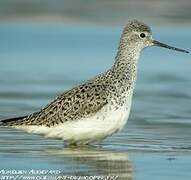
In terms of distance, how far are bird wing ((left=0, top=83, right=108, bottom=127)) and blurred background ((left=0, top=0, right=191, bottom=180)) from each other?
0.32 m

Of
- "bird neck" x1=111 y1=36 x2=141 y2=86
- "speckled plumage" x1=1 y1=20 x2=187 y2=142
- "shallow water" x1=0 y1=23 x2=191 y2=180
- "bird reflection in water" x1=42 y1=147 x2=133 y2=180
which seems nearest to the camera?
"bird reflection in water" x1=42 y1=147 x2=133 y2=180

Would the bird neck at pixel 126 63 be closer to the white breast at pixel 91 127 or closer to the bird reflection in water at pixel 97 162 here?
the white breast at pixel 91 127

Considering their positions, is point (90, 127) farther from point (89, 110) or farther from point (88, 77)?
point (88, 77)

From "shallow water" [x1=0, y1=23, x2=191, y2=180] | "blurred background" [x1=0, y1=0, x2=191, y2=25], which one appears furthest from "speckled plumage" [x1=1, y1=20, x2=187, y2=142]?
"blurred background" [x1=0, y1=0, x2=191, y2=25]

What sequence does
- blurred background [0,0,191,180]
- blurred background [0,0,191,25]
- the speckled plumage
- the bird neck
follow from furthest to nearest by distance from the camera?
blurred background [0,0,191,25] → the bird neck → the speckled plumage → blurred background [0,0,191,180]

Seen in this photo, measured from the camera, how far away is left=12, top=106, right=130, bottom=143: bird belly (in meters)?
13.4

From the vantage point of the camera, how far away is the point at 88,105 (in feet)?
44.9

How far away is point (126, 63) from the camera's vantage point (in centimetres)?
1441

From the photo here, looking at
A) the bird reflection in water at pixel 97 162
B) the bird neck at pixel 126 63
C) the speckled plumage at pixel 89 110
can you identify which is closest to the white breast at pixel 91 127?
the speckled plumage at pixel 89 110

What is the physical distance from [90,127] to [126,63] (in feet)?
4.34

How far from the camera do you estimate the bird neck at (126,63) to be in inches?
558

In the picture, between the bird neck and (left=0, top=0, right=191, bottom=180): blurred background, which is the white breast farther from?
the bird neck

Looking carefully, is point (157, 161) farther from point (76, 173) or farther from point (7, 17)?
point (7, 17)

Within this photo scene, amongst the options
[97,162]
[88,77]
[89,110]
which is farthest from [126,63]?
[88,77]
